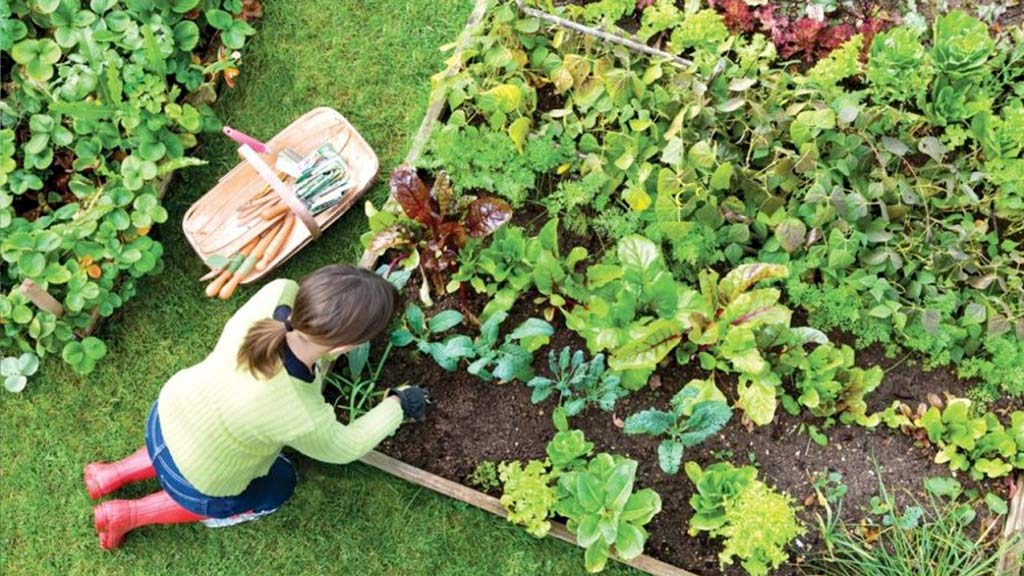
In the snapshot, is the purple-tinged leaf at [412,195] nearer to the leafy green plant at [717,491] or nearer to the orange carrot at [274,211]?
the orange carrot at [274,211]

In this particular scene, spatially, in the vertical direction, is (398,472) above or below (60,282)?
below

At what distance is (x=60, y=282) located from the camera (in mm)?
3701

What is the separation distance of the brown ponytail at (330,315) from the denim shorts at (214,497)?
2.35 ft

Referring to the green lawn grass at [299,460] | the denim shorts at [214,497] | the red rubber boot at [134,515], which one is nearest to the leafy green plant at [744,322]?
the green lawn grass at [299,460]

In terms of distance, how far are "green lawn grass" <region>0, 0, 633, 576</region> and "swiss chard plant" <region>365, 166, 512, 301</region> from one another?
1.48 feet

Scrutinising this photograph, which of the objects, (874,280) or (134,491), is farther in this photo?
(134,491)

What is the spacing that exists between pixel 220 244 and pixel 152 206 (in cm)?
31

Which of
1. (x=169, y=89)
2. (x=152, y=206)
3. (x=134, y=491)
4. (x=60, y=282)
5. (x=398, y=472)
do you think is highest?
(x=169, y=89)

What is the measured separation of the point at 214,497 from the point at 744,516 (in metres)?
1.82

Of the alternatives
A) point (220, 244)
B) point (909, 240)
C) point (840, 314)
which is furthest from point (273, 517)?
point (909, 240)

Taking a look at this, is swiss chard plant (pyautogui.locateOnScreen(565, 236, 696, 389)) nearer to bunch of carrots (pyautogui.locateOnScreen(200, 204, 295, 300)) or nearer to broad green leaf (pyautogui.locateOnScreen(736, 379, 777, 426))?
broad green leaf (pyautogui.locateOnScreen(736, 379, 777, 426))

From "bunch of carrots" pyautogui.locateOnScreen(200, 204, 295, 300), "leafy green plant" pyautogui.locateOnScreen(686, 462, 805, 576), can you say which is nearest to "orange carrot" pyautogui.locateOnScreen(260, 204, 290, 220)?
"bunch of carrots" pyautogui.locateOnScreen(200, 204, 295, 300)

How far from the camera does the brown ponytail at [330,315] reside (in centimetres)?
272

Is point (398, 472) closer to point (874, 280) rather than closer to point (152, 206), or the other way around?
point (152, 206)
